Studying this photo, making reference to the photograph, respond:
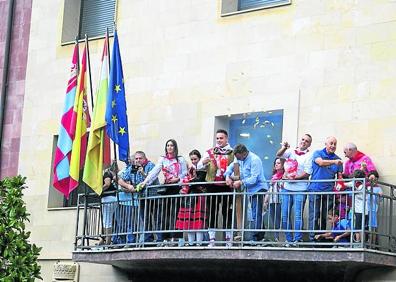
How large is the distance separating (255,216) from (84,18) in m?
7.88

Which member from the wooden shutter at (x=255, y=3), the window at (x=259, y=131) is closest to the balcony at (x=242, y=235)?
the window at (x=259, y=131)

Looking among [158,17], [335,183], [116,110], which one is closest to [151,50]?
[158,17]

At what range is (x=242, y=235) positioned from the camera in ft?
63.8

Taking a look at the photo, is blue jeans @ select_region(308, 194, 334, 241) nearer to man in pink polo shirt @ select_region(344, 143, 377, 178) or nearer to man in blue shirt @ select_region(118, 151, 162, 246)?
man in pink polo shirt @ select_region(344, 143, 377, 178)

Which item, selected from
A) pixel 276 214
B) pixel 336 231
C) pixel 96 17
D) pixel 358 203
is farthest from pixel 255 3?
pixel 336 231

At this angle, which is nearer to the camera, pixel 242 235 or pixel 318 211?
pixel 242 235

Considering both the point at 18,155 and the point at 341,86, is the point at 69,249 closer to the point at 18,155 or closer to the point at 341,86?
the point at 18,155

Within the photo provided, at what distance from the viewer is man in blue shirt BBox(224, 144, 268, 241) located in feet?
64.6

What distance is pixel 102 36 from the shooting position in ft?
81.1

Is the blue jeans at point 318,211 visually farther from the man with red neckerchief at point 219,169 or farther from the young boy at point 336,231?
the man with red neckerchief at point 219,169

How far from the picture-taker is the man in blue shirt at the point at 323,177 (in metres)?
19.3

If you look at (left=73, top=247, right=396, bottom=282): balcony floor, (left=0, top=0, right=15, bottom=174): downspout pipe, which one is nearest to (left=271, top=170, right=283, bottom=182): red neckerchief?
(left=73, top=247, right=396, bottom=282): balcony floor

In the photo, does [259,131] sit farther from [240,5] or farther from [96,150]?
[96,150]

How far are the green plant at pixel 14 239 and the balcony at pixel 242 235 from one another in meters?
0.89
